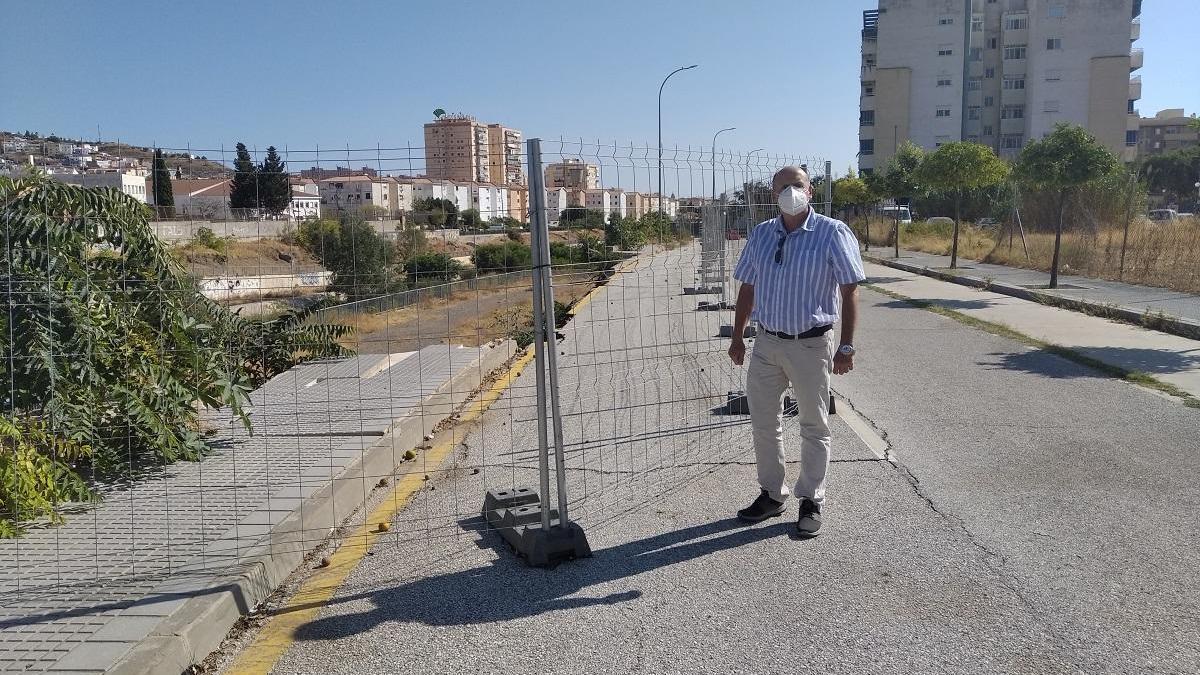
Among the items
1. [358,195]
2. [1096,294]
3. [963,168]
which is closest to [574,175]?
[358,195]

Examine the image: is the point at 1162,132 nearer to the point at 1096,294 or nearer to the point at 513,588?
the point at 1096,294

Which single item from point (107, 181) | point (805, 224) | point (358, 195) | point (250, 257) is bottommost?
point (250, 257)

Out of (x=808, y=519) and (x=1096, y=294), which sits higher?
(x=808, y=519)

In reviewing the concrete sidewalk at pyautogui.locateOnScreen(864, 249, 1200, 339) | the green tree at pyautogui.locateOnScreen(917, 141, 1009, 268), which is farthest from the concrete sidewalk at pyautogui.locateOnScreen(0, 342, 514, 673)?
the green tree at pyautogui.locateOnScreen(917, 141, 1009, 268)

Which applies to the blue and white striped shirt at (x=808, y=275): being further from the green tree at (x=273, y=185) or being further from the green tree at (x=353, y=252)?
the green tree at (x=273, y=185)

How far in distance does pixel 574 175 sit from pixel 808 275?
4.60 feet

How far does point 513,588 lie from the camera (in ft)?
14.6

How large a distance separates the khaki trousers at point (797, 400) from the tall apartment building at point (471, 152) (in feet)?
5.45

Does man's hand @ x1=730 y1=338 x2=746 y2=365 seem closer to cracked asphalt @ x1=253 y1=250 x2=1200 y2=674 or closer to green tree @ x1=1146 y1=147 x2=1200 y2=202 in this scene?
cracked asphalt @ x1=253 y1=250 x2=1200 y2=674

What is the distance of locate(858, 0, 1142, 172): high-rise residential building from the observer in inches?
3086

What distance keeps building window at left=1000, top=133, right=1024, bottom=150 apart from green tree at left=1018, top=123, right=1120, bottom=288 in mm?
68862

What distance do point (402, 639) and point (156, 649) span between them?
3.05ft

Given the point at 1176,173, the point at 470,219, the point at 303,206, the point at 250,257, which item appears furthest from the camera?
the point at 1176,173

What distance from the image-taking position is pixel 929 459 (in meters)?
6.64
